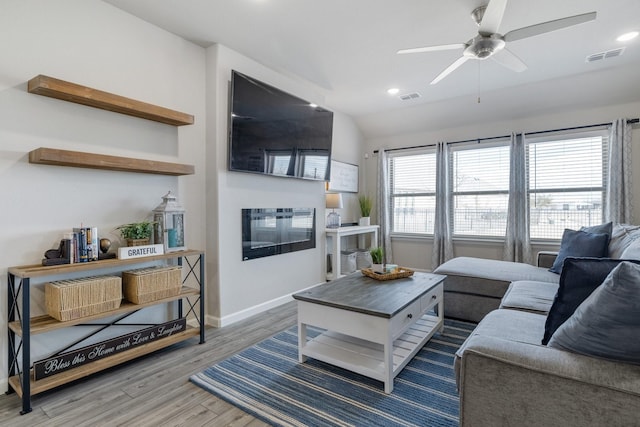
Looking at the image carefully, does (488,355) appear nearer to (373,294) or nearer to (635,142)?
(373,294)

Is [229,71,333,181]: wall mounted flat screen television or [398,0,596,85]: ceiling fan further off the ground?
[398,0,596,85]: ceiling fan

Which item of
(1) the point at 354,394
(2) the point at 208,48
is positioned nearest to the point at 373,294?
(1) the point at 354,394

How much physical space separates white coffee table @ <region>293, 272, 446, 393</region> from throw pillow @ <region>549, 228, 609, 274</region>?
4.45ft

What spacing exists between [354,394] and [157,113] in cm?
238

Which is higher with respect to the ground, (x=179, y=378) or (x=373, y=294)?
(x=373, y=294)

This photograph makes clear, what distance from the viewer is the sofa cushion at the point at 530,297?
6.89 feet

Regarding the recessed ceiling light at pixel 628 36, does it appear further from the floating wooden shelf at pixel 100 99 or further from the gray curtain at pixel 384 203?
the floating wooden shelf at pixel 100 99

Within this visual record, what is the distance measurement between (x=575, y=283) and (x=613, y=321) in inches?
10.7

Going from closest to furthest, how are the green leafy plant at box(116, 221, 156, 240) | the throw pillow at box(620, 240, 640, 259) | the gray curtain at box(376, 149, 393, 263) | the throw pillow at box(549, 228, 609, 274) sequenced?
1. the throw pillow at box(620, 240, 640, 259)
2. the green leafy plant at box(116, 221, 156, 240)
3. the throw pillow at box(549, 228, 609, 274)
4. the gray curtain at box(376, 149, 393, 263)

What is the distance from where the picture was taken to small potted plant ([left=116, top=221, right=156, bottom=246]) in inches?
93.8

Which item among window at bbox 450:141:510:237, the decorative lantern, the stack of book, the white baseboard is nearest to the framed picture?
window at bbox 450:141:510:237

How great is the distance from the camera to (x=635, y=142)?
3.92m

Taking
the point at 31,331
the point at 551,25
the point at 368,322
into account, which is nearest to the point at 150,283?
the point at 31,331

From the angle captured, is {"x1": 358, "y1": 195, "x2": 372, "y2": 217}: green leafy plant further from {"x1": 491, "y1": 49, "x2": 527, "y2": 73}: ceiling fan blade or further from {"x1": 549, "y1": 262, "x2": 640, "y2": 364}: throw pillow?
{"x1": 549, "y1": 262, "x2": 640, "y2": 364}: throw pillow
